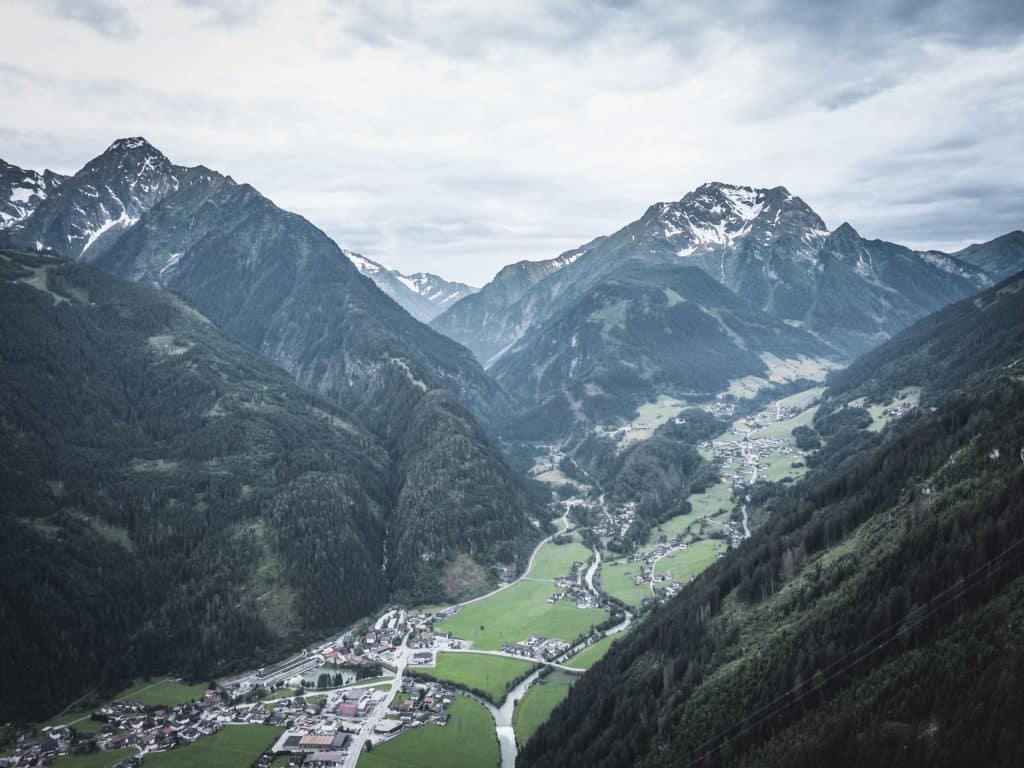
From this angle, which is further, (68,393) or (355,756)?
(68,393)

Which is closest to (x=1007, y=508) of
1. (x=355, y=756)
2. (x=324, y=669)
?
(x=355, y=756)

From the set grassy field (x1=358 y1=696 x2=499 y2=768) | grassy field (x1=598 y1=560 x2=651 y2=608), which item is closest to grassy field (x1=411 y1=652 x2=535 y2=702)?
grassy field (x1=358 y1=696 x2=499 y2=768)

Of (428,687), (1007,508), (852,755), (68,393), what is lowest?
(428,687)

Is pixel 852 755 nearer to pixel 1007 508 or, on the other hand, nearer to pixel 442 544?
pixel 1007 508

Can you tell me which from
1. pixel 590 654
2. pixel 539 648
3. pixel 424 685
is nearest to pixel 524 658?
pixel 539 648

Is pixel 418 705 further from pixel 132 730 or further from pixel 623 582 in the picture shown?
pixel 623 582

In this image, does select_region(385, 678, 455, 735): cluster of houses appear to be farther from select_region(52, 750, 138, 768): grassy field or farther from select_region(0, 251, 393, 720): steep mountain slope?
select_region(52, 750, 138, 768): grassy field

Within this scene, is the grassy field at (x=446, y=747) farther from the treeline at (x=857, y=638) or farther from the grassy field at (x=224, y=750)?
the grassy field at (x=224, y=750)
